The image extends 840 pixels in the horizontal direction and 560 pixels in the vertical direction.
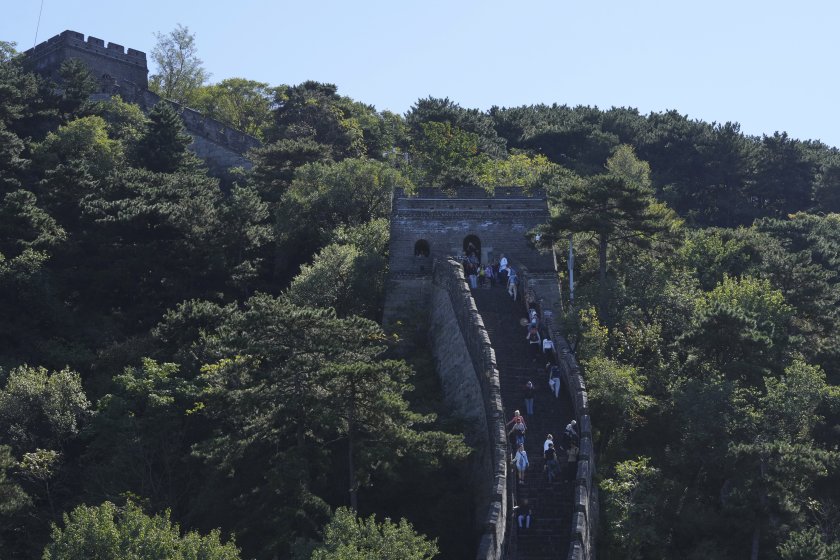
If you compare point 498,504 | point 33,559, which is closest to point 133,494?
point 33,559

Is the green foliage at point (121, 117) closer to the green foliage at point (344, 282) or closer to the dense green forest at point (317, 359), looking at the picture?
the dense green forest at point (317, 359)

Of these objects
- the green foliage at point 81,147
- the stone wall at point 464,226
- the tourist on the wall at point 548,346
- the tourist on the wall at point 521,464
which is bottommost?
the tourist on the wall at point 521,464

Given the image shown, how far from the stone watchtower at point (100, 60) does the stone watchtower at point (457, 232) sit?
33.7m

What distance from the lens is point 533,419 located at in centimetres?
3350

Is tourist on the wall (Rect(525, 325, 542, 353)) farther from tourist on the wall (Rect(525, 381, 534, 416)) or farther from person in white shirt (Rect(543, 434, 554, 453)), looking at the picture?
person in white shirt (Rect(543, 434, 554, 453))

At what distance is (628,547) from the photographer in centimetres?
3111

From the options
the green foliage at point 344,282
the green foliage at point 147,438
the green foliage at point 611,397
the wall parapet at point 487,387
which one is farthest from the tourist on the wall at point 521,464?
the green foliage at point 344,282

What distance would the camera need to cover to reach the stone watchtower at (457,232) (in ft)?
144

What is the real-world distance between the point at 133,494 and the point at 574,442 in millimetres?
11575

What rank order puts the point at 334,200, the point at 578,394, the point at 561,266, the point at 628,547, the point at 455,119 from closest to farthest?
1. the point at 628,547
2. the point at 578,394
3. the point at 561,266
4. the point at 334,200
5. the point at 455,119

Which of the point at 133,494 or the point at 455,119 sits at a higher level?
the point at 455,119

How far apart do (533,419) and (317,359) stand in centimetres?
585

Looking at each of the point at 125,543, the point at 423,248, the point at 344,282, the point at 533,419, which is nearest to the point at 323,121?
the point at 423,248

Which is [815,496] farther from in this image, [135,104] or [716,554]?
[135,104]
